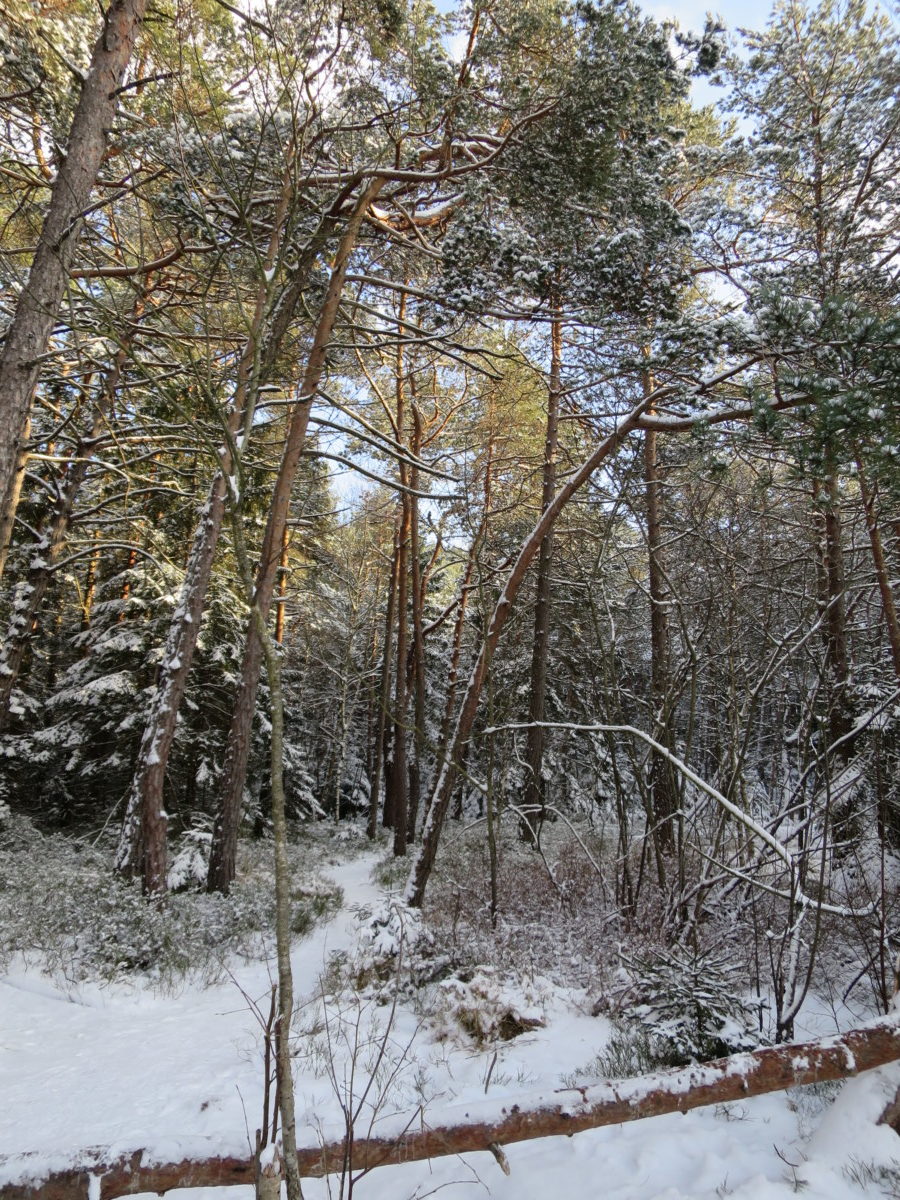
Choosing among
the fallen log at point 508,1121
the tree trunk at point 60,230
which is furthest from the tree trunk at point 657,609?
the tree trunk at point 60,230

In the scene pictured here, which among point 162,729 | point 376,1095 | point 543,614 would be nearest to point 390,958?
point 376,1095

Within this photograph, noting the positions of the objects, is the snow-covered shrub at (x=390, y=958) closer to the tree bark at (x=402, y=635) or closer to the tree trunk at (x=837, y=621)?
the tree trunk at (x=837, y=621)

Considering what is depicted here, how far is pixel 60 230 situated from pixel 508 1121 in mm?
5688

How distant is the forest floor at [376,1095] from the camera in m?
2.34

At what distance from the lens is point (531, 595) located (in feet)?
42.8

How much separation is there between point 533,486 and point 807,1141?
434 inches

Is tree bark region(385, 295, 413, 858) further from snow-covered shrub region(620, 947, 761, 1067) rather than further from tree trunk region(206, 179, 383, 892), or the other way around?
snow-covered shrub region(620, 947, 761, 1067)

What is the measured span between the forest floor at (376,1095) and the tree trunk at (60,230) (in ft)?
12.1

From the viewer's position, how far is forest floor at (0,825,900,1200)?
2340 millimetres

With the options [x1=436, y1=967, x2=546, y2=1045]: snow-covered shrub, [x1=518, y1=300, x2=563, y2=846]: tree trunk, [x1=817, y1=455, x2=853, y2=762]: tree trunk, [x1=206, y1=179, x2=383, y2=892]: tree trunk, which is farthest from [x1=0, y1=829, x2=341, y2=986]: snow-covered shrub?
[x1=817, y1=455, x2=853, y2=762]: tree trunk

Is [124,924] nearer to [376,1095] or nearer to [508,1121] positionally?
[376,1095]

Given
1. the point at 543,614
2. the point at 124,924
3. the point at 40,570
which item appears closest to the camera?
the point at 124,924

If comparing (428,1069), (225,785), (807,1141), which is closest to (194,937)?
(225,785)

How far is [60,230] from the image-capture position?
4230 mm
